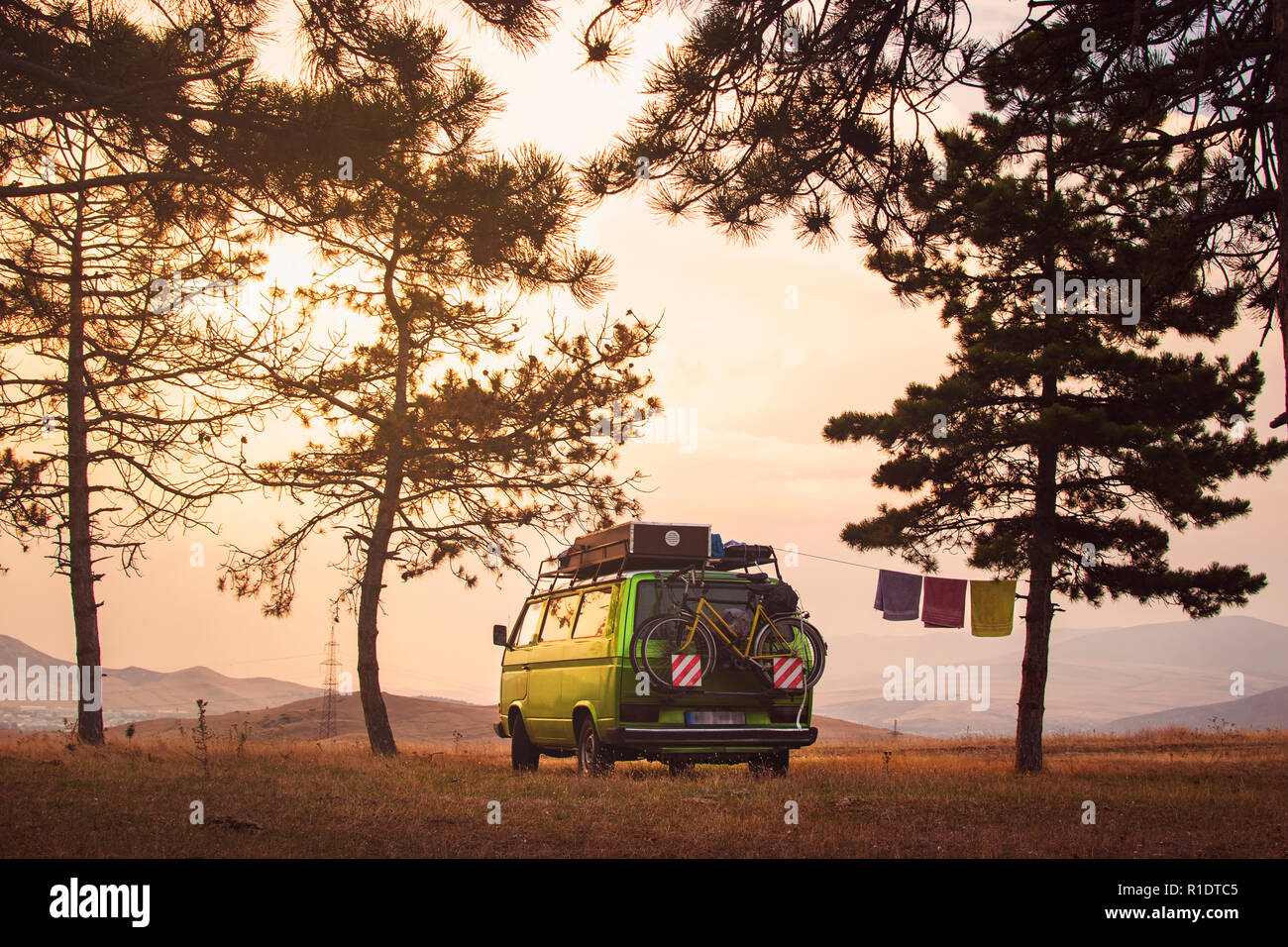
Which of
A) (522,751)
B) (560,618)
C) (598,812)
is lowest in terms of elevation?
(522,751)

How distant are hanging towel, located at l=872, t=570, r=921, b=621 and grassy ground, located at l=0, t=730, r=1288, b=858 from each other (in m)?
7.12

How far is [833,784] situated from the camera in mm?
10570

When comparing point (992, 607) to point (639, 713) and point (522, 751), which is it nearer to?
point (522, 751)

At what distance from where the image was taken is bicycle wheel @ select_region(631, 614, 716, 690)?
10.6 meters

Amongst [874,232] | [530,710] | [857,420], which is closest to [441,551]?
[530,710]

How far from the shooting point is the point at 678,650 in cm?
1059

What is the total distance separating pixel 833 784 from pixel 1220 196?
23.5 feet

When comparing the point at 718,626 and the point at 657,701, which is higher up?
the point at 718,626

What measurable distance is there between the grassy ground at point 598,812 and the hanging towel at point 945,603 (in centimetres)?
688

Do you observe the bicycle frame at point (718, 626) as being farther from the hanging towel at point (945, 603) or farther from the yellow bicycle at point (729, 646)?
the hanging towel at point (945, 603)

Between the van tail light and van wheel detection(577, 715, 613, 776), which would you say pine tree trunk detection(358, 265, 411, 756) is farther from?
the van tail light

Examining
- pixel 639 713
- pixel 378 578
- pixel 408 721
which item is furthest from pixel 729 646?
pixel 408 721

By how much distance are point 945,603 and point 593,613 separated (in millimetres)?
11469

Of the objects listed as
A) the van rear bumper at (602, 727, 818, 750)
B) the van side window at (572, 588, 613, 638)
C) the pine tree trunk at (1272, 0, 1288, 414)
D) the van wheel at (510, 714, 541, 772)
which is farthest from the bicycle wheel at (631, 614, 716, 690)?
the pine tree trunk at (1272, 0, 1288, 414)
